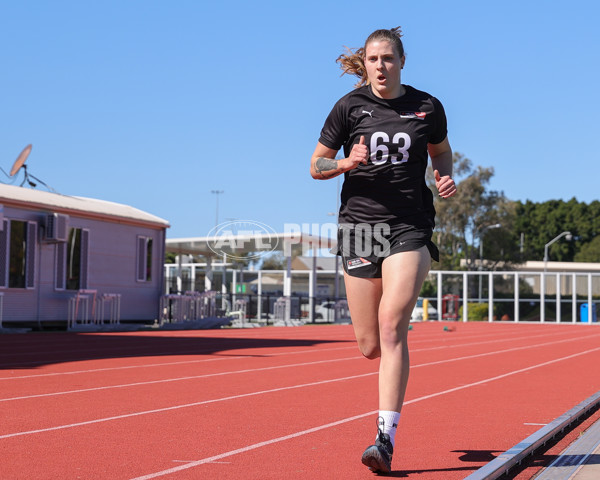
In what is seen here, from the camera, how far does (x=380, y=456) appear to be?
4.50 metres

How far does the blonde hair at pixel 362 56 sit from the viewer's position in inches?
198

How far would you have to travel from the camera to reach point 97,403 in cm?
779

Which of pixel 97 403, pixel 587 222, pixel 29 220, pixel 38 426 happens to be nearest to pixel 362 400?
pixel 97 403

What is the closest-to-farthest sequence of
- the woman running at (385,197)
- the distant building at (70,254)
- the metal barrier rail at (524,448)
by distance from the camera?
1. the metal barrier rail at (524,448)
2. the woman running at (385,197)
3. the distant building at (70,254)

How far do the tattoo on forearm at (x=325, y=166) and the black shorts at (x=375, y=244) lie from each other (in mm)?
316

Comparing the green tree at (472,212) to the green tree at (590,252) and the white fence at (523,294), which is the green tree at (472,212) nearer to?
the white fence at (523,294)

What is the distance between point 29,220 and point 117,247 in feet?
13.2

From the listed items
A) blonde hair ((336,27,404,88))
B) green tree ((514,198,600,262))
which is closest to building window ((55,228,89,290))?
blonde hair ((336,27,404,88))

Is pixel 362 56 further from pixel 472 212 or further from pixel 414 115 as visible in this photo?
pixel 472 212

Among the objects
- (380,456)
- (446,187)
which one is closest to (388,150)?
(446,187)

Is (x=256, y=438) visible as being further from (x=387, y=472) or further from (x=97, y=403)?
(x=97, y=403)

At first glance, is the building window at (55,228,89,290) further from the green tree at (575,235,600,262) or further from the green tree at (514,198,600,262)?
the green tree at (514,198,600,262)

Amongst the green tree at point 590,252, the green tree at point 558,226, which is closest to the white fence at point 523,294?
the green tree at point 590,252

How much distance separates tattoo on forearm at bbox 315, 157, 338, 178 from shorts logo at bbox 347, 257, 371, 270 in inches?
18.7
